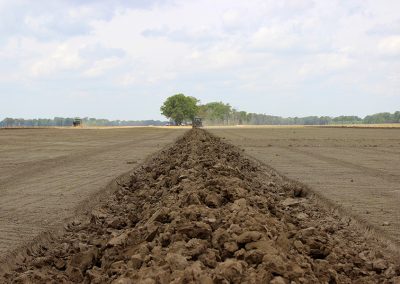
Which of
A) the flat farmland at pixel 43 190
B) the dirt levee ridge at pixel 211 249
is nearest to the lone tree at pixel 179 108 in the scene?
the flat farmland at pixel 43 190

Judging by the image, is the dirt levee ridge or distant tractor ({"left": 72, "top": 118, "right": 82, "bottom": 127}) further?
distant tractor ({"left": 72, "top": 118, "right": 82, "bottom": 127})

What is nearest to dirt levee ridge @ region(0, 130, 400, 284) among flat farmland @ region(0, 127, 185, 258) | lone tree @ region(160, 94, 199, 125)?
flat farmland @ region(0, 127, 185, 258)

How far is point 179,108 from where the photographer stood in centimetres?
13062

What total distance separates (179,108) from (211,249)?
127 metres

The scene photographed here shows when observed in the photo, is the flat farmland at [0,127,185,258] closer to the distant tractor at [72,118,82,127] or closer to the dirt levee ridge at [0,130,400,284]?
the dirt levee ridge at [0,130,400,284]

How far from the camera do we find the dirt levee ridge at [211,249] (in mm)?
4020

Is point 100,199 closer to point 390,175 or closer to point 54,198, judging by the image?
point 54,198

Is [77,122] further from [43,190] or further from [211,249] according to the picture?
[211,249]

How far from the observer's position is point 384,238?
6.61 metres

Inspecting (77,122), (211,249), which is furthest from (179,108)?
(211,249)

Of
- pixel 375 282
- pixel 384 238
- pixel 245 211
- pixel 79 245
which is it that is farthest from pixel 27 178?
pixel 375 282

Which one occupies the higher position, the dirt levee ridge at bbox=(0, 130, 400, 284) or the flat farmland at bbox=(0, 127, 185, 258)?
the dirt levee ridge at bbox=(0, 130, 400, 284)

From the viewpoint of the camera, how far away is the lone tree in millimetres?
130875

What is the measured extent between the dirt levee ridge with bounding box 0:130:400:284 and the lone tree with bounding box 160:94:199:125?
123 m
